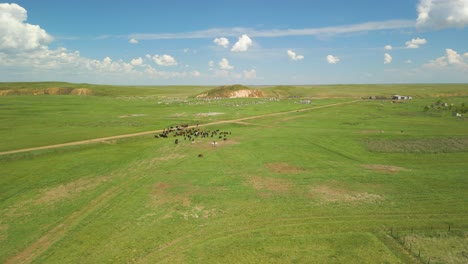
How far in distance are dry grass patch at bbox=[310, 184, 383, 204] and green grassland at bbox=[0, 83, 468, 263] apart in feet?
0.37

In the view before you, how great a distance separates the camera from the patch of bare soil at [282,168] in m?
39.7

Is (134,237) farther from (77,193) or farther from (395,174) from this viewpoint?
(395,174)

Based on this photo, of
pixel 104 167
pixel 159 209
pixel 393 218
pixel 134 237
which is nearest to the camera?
pixel 134 237

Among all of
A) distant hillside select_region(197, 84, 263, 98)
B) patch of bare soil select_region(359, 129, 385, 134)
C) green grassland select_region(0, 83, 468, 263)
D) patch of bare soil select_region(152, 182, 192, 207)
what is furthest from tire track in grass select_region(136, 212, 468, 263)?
distant hillside select_region(197, 84, 263, 98)

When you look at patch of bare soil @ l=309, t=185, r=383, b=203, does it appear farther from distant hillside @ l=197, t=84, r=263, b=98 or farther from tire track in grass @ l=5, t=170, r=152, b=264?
distant hillside @ l=197, t=84, r=263, b=98

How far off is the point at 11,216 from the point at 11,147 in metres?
29.2

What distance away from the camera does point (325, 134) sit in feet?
210

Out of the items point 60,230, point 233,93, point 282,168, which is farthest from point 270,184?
point 233,93

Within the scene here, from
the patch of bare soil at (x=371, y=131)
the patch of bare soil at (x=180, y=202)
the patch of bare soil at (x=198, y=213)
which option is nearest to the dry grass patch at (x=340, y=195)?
the patch of bare soil at (x=198, y=213)

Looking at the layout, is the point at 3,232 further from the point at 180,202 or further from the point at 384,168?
the point at 384,168

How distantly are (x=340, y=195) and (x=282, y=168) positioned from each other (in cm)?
1088

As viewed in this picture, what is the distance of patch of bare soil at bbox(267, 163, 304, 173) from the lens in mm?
39656

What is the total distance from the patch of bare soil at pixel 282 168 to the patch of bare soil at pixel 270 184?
3.64 meters

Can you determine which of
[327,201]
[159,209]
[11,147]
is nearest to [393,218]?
[327,201]
